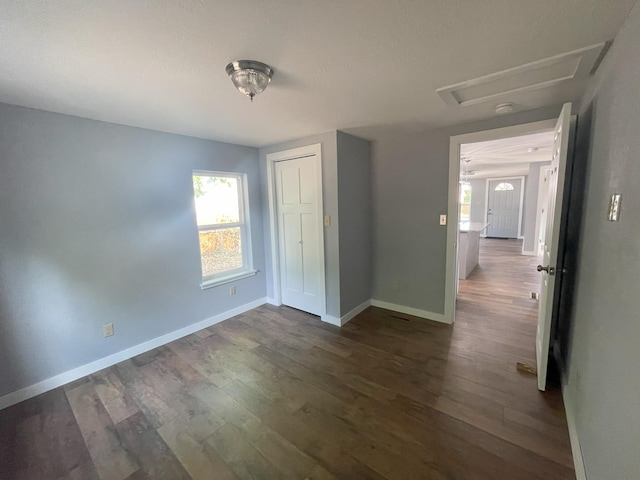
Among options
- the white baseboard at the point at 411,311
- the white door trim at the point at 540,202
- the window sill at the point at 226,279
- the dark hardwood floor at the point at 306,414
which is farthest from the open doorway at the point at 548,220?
the white door trim at the point at 540,202

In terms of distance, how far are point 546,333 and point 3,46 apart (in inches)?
141

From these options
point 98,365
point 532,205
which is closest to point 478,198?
point 532,205

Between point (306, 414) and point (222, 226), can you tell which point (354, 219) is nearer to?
point (222, 226)

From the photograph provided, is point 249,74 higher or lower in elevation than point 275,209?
higher

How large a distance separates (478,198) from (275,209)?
8.57 meters

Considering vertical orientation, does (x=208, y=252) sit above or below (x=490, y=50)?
below

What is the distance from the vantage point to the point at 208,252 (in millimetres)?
3244

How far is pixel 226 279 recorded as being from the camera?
334 cm

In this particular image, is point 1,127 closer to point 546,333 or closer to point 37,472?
point 37,472

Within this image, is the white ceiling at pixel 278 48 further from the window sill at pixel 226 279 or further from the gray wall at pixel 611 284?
the window sill at pixel 226 279

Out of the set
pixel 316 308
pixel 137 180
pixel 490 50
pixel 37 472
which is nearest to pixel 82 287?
pixel 137 180

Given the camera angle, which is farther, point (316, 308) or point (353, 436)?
point (316, 308)

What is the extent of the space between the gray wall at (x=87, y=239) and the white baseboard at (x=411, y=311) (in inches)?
92.0

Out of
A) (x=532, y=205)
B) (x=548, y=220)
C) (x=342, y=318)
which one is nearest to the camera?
(x=548, y=220)
